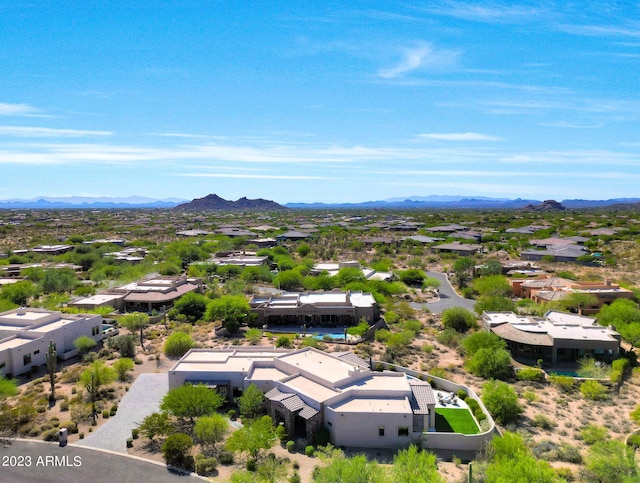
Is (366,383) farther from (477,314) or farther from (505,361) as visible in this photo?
(477,314)

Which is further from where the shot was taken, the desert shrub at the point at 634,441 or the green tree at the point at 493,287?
the green tree at the point at 493,287

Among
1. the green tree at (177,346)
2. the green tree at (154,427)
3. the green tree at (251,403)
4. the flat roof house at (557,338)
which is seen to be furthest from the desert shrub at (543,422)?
the green tree at (177,346)

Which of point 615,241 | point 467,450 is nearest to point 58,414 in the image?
point 467,450

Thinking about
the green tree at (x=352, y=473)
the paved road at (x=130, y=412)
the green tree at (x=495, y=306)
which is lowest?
the paved road at (x=130, y=412)

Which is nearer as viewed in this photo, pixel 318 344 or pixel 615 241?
pixel 318 344

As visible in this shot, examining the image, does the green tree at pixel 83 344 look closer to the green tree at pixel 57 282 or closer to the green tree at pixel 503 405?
the green tree at pixel 57 282

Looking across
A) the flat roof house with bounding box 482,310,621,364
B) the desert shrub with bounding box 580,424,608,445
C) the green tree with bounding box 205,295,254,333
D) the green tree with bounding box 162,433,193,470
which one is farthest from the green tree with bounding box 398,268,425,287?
the green tree with bounding box 162,433,193,470
